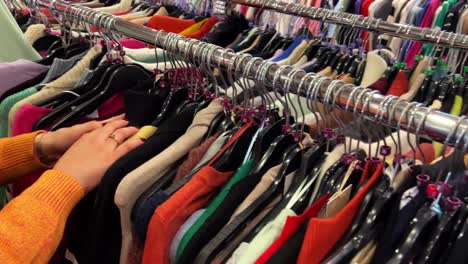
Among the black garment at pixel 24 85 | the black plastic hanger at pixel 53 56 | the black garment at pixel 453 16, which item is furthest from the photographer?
the black garment at pixel 453 16

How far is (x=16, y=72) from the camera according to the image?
0.94 metres

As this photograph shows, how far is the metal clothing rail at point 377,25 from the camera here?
0.94 metres

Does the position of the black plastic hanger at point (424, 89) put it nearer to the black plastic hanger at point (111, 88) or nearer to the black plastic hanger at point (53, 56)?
the black plastic hanger at point (111, 88)

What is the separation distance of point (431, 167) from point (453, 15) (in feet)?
4.07

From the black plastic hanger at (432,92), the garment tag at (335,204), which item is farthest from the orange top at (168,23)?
the garment tag at (335,204)

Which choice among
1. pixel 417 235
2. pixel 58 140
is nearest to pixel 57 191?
pixel 58 140

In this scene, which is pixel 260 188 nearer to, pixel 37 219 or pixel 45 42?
pixel 37 219

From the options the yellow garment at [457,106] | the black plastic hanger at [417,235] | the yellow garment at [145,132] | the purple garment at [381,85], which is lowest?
the yellow garment at [145,132]

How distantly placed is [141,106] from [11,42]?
1.68ft

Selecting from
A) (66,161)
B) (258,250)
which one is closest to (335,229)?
(258,250)

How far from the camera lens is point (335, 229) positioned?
510 mm

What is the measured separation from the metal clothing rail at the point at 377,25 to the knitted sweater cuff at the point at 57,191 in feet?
2.73

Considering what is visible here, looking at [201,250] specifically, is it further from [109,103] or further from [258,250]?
[109,103]

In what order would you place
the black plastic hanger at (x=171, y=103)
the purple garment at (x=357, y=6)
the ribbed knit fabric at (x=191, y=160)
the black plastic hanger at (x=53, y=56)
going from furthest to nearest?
the purple garment at (x=357, y=6), the black plastic hanger at (x=53, y=56), the black plastic hanger at (x=171, y=103), the ribbed knit fabric at (x=191, y=160)
